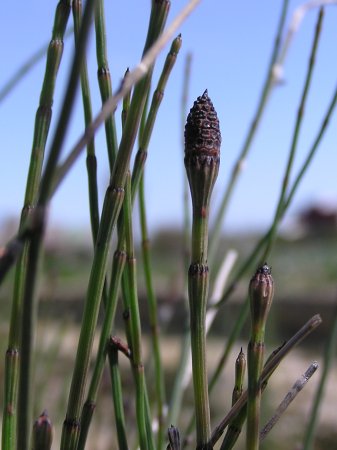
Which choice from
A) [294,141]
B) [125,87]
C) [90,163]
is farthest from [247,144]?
[125,87]

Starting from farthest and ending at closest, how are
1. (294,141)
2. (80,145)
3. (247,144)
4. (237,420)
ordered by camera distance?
(247,144)
(294,141)
(237,420)
(80,145)

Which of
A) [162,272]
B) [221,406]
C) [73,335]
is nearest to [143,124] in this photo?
[221,406]

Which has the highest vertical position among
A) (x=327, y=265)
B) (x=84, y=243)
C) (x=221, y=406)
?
(x=84, y=243)

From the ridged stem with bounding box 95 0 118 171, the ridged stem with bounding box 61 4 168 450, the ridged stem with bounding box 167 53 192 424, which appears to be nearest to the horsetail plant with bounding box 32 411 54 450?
the ridged stem with bounding box 61 4 168 450

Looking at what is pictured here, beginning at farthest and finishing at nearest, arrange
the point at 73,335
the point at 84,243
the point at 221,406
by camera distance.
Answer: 1. the point at 84,243
2. the point at 73,335
3. the point at 221,406

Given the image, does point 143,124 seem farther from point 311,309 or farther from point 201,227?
point 311,309

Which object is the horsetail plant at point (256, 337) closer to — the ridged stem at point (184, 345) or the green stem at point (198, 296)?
the green stem at point (198, 296)

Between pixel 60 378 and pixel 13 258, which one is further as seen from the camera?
pixel 60 378

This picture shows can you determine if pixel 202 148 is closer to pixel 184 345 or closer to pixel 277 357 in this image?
pixel 277 357
